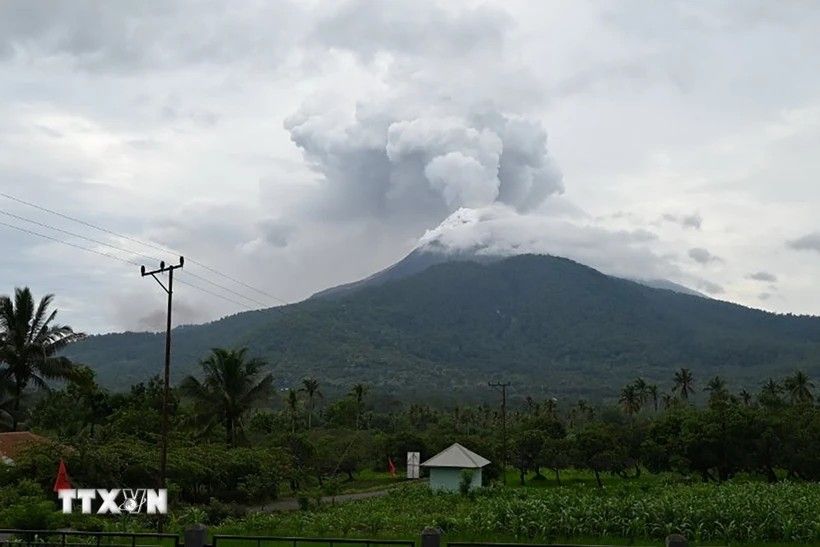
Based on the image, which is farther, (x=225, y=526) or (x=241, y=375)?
(x=241, y=375)

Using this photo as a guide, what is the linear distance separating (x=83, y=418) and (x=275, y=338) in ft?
492

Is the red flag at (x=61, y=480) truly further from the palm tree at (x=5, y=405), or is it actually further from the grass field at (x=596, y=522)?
the palm tree at (x=5, y=405)

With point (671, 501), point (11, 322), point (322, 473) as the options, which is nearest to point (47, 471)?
point (11, 322)

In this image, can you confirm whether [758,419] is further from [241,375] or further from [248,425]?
[248,425]

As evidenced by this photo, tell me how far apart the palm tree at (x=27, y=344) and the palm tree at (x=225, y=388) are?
24.1 ft

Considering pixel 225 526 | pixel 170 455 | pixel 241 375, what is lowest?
pixel 225 526

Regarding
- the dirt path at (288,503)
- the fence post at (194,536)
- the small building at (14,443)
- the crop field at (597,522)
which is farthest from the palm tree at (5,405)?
the fence post at (194,536)

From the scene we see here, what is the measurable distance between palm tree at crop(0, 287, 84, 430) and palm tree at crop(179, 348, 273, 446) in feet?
24.1

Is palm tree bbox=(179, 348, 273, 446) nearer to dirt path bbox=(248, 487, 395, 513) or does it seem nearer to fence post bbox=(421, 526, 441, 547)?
dirt path bbox=(248, 487, 395, 513)

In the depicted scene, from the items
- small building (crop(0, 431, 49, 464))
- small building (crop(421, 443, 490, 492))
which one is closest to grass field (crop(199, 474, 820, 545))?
small building (crop(0, 431, 49, 464))

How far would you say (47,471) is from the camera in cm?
2709

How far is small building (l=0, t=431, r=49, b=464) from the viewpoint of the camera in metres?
29.0

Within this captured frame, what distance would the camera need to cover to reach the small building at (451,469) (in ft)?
135

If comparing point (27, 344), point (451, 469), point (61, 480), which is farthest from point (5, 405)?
point (451, 469)
